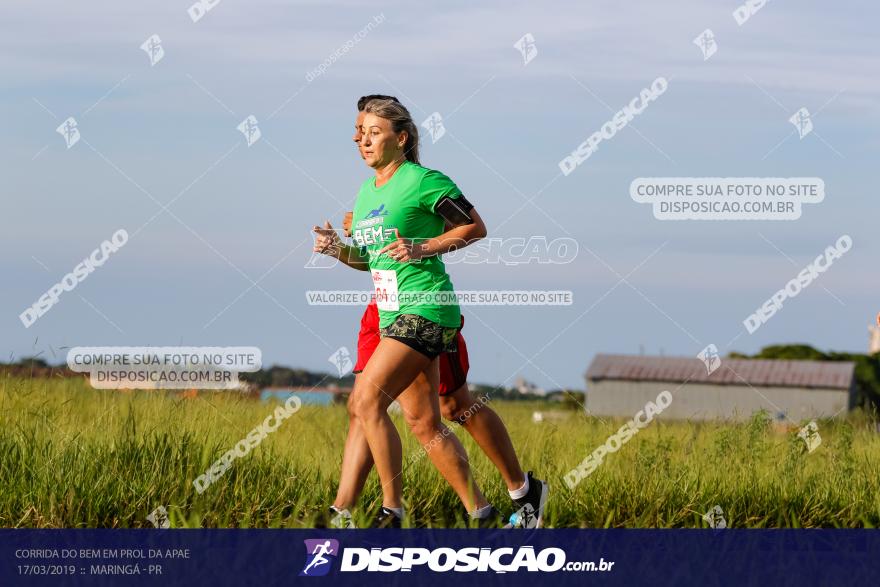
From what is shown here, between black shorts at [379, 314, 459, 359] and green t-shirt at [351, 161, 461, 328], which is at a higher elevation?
green t-shirt at [351, 161, 461, 328]

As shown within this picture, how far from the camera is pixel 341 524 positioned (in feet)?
20.5

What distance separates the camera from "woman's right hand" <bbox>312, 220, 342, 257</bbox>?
6293 millimetres

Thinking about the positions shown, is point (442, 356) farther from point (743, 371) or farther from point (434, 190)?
point (743, 371)

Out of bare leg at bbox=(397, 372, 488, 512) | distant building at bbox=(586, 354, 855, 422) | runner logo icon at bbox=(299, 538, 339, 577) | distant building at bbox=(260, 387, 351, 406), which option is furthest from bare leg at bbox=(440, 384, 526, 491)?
distant building at bbox=(586, 354, 855, 422)

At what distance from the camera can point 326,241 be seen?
630 cm

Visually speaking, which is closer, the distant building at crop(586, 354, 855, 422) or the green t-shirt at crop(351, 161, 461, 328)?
the green t-shirt at crop(351, 161, 461, 328)

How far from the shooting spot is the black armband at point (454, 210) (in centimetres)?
604

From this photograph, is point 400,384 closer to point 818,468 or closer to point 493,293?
point 493,293

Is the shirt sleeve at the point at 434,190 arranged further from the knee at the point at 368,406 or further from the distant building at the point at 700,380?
the distant building at the point at 700,380

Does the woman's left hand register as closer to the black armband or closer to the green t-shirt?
the green t-shirt

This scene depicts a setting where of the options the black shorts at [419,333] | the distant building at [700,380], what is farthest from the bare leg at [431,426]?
the distant building at [700,380]

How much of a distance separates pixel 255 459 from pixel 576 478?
1.97 m

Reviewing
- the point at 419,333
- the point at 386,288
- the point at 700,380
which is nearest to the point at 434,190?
the point at 386,288

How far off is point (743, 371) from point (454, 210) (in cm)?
4420
